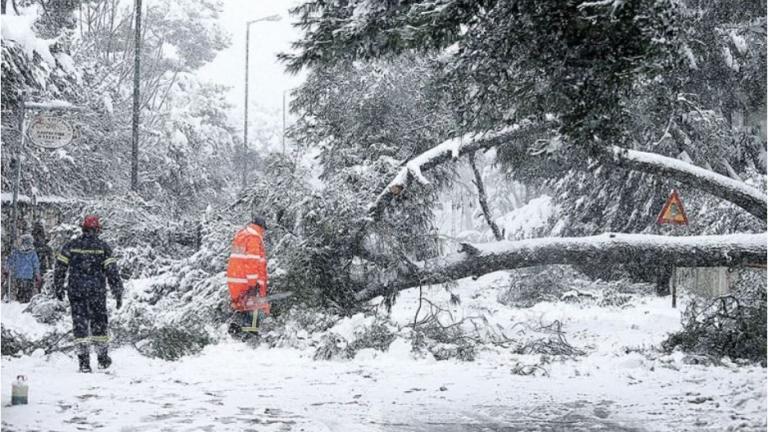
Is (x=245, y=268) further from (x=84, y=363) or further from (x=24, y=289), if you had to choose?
(x=24, y=289)

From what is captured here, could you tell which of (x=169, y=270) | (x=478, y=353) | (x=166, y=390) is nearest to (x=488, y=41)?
(x=166, y=390)

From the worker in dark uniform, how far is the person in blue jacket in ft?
22.8

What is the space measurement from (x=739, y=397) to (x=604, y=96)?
2.94 meters

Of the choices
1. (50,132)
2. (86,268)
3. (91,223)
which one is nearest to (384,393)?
(86,268)

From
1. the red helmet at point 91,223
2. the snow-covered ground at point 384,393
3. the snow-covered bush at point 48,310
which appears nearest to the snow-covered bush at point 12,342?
the snow-covered ground at point 384,393

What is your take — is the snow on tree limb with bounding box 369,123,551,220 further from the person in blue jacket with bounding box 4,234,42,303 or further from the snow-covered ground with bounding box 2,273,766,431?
the person in blue jacket with bounding box 4,234,42,303

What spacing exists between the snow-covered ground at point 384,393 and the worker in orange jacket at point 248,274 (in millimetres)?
456

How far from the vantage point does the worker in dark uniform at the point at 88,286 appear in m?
8.16

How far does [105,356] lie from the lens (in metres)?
8.24

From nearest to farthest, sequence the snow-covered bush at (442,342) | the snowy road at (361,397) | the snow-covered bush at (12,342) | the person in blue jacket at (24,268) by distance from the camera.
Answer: the snowy road at (361,397)
the snow-covered bush at (12,342)
the snow-covered bush at (442,342)
the person in blue jacket at (24,268)

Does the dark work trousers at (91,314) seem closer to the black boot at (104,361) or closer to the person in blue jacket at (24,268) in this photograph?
the black boot at (104,361)

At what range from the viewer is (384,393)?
7.21 metres

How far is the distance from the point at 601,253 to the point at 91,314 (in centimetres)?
588

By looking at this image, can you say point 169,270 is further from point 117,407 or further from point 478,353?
point 117,407
